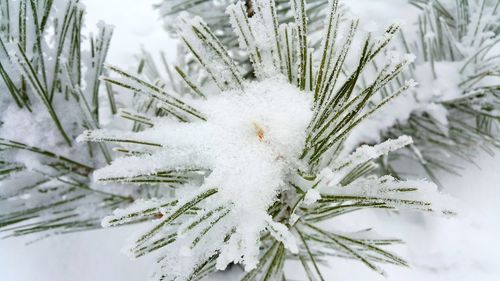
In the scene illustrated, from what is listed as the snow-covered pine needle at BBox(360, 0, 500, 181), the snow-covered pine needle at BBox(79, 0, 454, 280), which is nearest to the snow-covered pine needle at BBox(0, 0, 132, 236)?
the snow-covered pine needle at BBox(79, 0, 454, 280)

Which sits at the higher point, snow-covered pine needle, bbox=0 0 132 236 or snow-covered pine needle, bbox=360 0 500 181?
snow-covered pine needle, bbox=0 0 132 236

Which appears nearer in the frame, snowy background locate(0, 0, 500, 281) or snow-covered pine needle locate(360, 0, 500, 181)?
snowy background locate(0, 0, 500, 281)

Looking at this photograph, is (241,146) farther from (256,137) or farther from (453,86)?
(453,86)

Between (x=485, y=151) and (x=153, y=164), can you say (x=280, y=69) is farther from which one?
(x=485, y=151)

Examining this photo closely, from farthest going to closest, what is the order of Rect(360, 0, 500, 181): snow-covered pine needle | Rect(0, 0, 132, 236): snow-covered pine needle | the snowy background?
1. Rect(360, 0, 500, 181): snow-covered pine needle
2. the snowy background
3. Rect(0, 0, 132, 236): snow-covered pine needle

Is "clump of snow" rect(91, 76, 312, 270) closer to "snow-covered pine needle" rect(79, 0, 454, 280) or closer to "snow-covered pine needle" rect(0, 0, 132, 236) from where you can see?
"snow-covered pine needle" rect(79, 0, 454, 280)

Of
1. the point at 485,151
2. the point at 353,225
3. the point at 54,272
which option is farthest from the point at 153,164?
the point at 485,151

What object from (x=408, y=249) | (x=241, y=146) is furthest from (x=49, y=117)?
(x=408, y=249)

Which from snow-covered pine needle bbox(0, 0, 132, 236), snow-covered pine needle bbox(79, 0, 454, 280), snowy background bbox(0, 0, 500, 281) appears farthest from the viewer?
snowy background bbox(0, 0, 500, 281)
